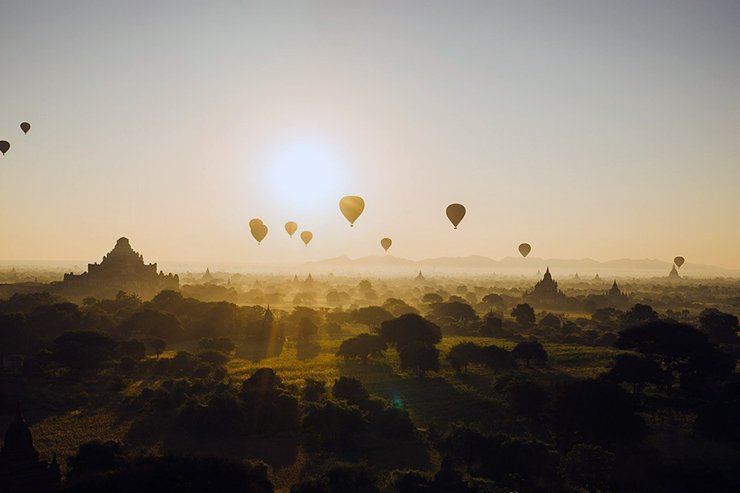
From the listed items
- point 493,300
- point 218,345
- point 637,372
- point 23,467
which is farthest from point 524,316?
point 23,467

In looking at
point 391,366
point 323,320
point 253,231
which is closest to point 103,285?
point 253,231

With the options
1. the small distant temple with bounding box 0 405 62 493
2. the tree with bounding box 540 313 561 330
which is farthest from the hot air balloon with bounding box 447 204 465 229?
the small distant temple with bounding box 0 405 62 493

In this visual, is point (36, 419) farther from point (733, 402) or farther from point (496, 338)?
point (496, 338)

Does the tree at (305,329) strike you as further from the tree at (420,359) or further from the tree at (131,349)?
the tree at (420,359)

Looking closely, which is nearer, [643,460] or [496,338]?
[643,460]

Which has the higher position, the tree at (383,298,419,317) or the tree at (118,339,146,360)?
the tree at (383,298,419,317)

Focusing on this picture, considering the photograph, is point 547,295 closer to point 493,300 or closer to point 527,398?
point 493,300

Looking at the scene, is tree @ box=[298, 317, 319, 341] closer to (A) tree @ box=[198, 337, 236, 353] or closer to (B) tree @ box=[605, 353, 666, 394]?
(A) tree @ box=[198, 337, 236, 353]
